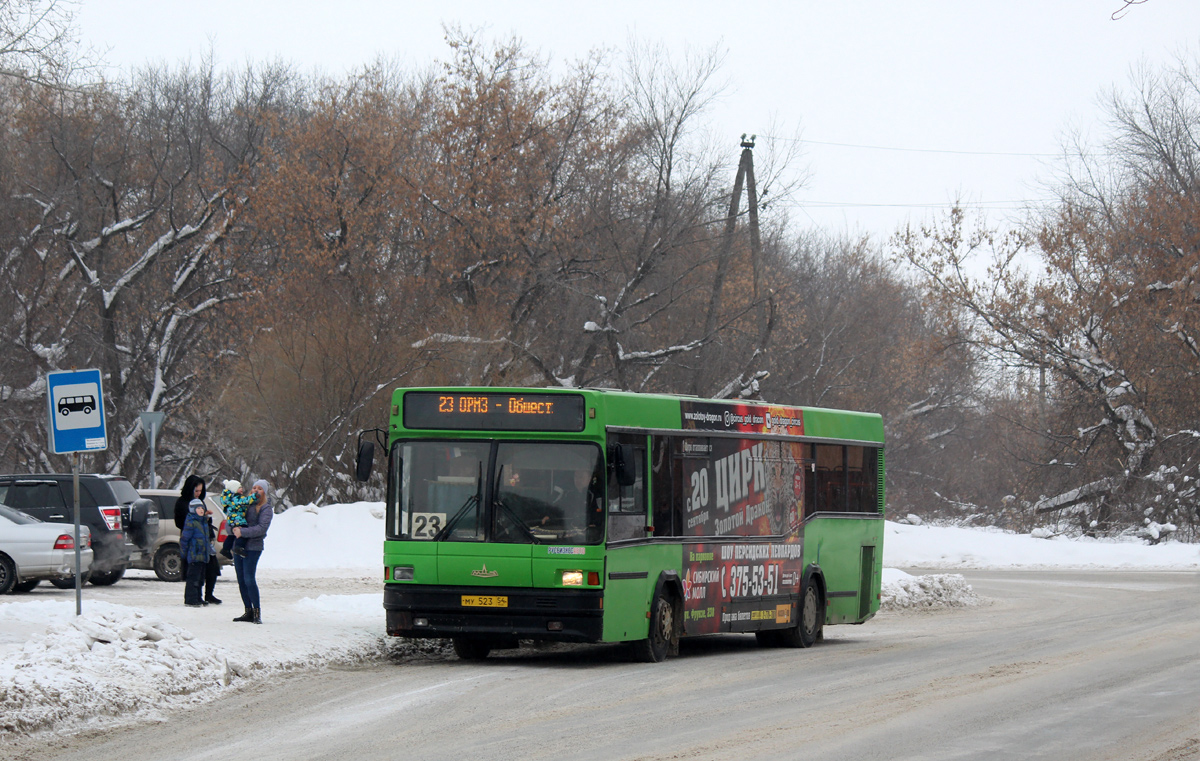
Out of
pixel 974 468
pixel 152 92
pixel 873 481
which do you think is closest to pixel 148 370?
pixel 152 92

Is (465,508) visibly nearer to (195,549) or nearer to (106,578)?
(195,549)

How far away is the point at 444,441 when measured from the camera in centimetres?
1384

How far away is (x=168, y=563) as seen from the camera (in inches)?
993

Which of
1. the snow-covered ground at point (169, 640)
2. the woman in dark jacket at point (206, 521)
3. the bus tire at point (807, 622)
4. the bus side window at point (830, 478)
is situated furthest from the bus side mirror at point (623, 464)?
the woman in dark jacket at point (206, 521)

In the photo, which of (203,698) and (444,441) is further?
(444,441)

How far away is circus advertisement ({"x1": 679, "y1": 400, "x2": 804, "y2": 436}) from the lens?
15133 mm

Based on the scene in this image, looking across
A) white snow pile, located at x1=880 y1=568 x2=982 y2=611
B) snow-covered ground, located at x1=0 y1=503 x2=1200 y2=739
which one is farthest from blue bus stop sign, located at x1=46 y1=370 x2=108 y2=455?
white snow pile, located at x1=880 y1=568 x2=982 y2=611

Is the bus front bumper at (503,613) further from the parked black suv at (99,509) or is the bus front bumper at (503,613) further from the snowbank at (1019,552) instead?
the snowbank at (1019,552)

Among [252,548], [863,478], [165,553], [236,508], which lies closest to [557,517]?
[252,548]

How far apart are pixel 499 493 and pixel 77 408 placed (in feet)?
13.8

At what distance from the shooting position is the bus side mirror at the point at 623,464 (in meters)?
13.3

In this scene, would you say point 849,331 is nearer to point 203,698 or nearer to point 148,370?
point 148,370

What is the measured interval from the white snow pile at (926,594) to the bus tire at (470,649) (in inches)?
439

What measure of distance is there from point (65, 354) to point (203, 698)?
3381 centimetres
